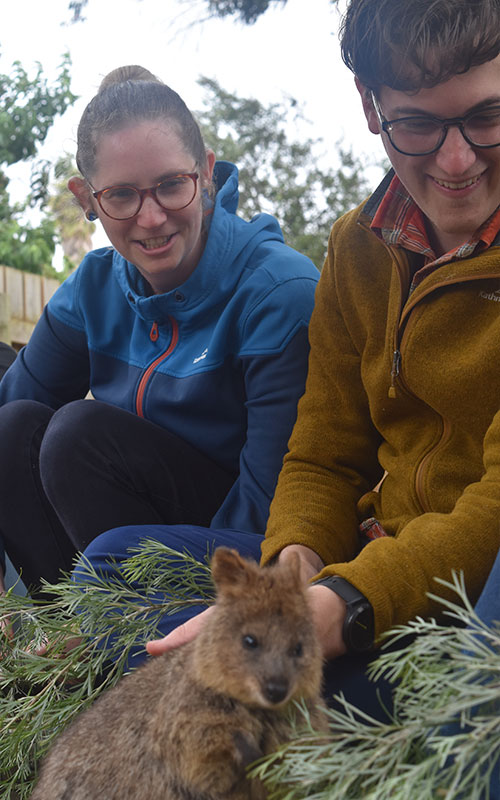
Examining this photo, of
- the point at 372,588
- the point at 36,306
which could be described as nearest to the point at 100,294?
the point at 372,588

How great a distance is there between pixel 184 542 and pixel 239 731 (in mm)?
1047

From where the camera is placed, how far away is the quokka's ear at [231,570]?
165cm

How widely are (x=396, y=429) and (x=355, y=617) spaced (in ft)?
2.45

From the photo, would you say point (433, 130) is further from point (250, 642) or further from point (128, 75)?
point (128, 75)

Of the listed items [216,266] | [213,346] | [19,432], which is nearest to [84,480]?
[19,432]

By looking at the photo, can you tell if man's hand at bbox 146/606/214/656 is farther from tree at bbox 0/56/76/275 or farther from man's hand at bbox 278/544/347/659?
tree at bbox 0/56/76/275

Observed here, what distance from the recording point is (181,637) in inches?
75.7

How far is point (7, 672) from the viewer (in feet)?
8.13

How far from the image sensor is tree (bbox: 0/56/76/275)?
9055 millimetres

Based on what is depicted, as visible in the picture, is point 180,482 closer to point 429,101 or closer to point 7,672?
point 7,672

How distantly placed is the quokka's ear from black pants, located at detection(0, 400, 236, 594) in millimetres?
1390

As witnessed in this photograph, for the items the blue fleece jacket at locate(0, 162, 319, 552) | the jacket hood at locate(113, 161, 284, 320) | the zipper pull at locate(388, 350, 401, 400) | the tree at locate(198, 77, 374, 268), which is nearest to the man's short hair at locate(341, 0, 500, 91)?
the zipper pull at locate(388, 350, 401, 400)

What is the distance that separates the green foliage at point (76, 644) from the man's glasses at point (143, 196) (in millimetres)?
1277

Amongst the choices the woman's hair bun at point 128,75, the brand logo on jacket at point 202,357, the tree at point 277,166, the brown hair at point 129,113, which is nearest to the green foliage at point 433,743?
the brand logo on jacket at point 202,357
